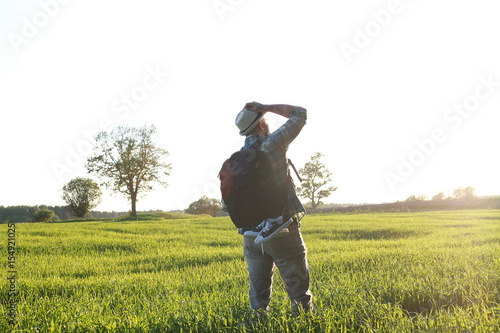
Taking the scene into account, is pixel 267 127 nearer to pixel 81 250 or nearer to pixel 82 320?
pixel 82 320

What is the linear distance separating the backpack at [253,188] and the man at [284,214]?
0.07 m

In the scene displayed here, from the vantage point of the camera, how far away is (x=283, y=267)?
2908 mm

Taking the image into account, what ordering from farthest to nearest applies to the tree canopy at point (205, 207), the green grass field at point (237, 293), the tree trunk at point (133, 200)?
the tree canopy at point (205, 207), the tree trunk at point (133, 200), the green grass field at point (237, 293)

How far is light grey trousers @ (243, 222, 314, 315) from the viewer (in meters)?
2.88

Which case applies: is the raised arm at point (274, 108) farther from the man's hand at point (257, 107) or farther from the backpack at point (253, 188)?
the backpack at point (253, 188)

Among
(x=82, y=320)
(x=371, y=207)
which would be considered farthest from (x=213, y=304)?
(x=371, y=207)

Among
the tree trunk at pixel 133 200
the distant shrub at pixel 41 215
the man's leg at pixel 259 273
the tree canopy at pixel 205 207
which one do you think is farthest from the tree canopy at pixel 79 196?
the man's leg at pixel 259 273

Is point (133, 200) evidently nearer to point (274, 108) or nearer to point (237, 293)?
point (237, 293)

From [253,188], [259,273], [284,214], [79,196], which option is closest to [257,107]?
[253,188]

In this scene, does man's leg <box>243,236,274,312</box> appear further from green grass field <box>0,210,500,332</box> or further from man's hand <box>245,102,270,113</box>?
man's hand <box>245,102,270,113</box>

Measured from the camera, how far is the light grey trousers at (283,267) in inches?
113

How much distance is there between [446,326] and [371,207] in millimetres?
36290

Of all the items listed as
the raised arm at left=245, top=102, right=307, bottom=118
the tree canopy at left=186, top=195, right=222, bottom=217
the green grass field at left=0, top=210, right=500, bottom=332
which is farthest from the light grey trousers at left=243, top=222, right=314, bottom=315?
the tree canopy at left=186, top=195, right=222, bottom=217

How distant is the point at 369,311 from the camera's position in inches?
138
